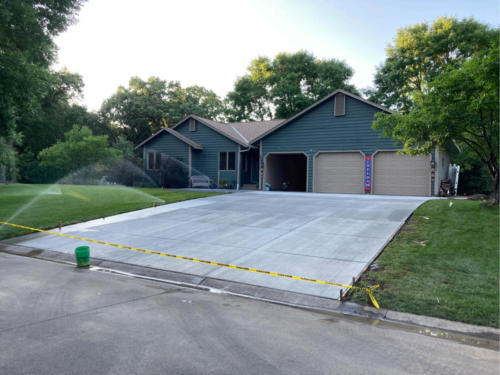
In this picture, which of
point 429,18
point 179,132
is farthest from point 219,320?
point 429,18

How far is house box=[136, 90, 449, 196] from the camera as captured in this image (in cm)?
1977

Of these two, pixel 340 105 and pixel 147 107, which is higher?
pixel 147 107

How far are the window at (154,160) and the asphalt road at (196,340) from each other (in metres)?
21.8

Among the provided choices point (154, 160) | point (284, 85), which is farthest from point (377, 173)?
point (284, 85)

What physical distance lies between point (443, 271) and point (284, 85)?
120 ft

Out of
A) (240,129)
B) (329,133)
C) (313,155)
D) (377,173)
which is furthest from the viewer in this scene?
(240,129)

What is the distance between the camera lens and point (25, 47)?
16734 mm

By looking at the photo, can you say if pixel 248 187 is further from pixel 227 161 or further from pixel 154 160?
pixel 154 160

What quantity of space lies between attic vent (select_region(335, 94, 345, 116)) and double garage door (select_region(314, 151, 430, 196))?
232 centimetres

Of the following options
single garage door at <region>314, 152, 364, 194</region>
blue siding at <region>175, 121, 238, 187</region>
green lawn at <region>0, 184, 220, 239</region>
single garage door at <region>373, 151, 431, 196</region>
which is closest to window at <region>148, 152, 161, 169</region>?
blue siding at <region>175, 121, 238, 187</region>

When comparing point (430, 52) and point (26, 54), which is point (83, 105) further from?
point (430, 52)

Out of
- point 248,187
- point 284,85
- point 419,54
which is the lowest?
point 248,187

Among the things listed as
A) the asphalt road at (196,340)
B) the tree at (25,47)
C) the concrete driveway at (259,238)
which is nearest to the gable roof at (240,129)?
the tree at (25,47)

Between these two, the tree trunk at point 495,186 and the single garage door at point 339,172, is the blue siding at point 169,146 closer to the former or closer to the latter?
the single garage door at point 339,172
